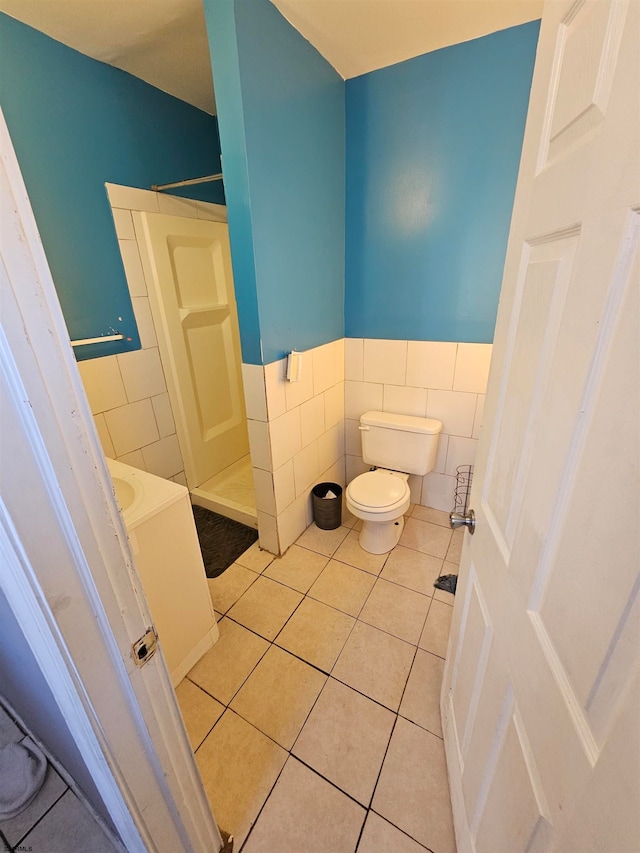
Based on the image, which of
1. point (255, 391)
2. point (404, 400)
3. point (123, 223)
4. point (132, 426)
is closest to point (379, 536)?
point (404, 400)

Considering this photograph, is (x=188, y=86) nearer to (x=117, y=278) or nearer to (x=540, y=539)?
(x=117, y=278)

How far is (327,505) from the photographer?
210 cm

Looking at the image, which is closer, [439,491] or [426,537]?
[426,537]

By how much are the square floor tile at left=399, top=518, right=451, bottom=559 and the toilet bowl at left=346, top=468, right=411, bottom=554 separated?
7 centimetres

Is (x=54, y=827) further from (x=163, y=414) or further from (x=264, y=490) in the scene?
(x=163, y=414)

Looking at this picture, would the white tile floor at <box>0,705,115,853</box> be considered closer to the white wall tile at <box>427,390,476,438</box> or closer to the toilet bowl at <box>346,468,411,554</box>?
the toilet bowl at <box>346,468,411,554</box>

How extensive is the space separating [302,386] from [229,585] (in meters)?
1.11

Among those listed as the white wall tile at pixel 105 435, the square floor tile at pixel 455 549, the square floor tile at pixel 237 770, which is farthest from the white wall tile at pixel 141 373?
the square floor tile at pixel 455 549

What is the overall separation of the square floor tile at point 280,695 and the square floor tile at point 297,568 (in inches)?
14.7

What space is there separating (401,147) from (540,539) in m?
1.99

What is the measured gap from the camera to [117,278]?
184 cm

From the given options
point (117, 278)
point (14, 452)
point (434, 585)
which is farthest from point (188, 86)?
point (434, 585)

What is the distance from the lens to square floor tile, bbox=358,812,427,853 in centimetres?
94

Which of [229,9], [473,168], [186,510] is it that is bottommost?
[186,510]
